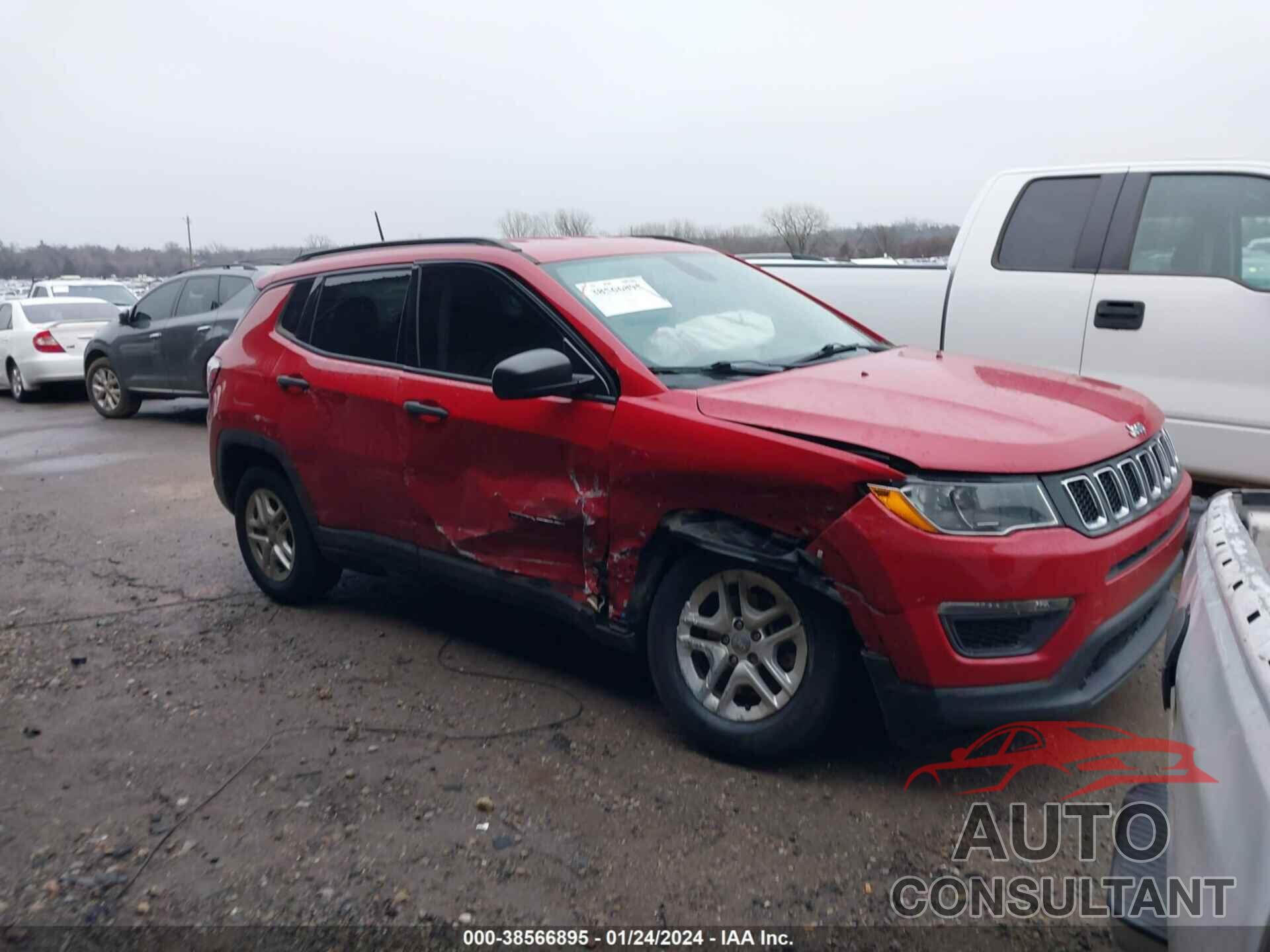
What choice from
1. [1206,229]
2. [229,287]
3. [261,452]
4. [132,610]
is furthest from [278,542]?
[229,287]

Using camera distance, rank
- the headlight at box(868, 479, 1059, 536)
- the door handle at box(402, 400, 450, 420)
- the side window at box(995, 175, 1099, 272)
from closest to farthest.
Result: the headlight at box(868, 479, 1059, 536), the door handle at box(402, 400, 450, 420), the side window at box(995, 175, 1099, 272)

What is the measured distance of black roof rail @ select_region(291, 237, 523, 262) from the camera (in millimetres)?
4465

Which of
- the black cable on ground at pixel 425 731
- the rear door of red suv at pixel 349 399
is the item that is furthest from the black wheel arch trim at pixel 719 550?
the rear door of red suv at pixel 349 399

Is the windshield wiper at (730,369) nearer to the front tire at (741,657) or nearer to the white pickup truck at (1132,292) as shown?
the front tire at (741,657)

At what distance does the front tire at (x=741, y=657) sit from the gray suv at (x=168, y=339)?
920 centimetres

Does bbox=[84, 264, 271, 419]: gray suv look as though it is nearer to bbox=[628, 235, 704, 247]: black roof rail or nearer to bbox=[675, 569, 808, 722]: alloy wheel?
bbox=[628, 235, 704, 247]: black roof rail

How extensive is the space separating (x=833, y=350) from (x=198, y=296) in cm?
1004

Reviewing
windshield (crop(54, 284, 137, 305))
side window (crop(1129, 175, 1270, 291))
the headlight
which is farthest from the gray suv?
the headlight

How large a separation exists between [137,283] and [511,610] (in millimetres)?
30526

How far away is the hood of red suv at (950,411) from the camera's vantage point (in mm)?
3189

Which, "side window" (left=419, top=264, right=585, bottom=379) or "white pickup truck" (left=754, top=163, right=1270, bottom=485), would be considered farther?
"white pickup truck" (left=754, top=163, right=1270, bottom=485)

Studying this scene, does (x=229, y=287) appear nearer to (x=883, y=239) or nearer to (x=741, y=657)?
(x=883, y=239)

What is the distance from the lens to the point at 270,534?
5500mm

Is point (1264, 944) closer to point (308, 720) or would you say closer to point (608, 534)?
point (608, 534)
